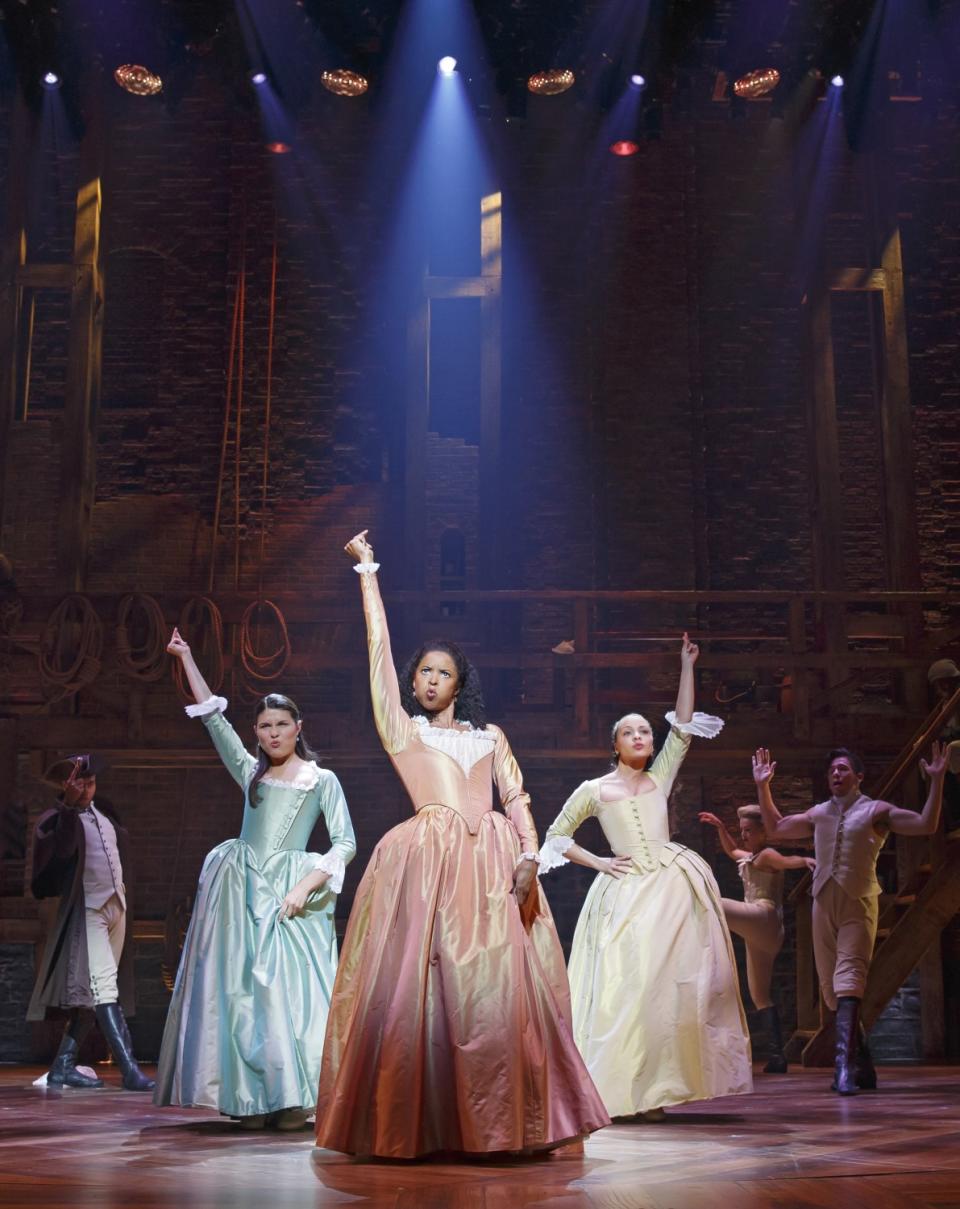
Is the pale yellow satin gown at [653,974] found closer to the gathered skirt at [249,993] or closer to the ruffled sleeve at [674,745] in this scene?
the ruffled sleeve at [674,745]

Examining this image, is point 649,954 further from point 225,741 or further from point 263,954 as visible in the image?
point 225,741

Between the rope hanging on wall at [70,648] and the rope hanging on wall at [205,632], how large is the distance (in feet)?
1.53

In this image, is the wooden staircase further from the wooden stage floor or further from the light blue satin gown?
the light blue satin gown

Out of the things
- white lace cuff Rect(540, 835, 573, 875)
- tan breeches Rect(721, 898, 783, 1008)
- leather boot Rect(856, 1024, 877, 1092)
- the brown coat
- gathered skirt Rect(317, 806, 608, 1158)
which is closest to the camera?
gathered skirt Rect(317, 806, 608, 1158)

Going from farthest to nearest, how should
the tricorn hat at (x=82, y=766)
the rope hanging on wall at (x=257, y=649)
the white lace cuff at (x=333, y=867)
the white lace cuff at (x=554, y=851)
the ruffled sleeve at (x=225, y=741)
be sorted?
the rope hanging on wall at (x=257, y=649)
the tricorn hat at (x=82, y=766)
the ruffled sleeve at (x=225, y=741)
the white lace cuff at (x=333, y=867)
the white lace cuff at (x=554, y=851)

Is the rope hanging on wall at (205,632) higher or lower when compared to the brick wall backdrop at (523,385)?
lower

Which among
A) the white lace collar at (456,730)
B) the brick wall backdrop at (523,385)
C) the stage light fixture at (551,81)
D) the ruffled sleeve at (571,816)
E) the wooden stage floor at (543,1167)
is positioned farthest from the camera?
the brick wall backdrop at (523,385)

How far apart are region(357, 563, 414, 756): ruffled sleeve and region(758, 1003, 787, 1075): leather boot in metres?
4.19

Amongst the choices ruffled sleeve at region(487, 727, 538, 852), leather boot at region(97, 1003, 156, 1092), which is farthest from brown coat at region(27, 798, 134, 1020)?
ruffled sleeve at region(487, 727, 538, 852)

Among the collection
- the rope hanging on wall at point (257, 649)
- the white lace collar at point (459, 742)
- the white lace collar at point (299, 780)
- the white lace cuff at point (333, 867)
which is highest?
the rope hanging on wall at point (257, 649)

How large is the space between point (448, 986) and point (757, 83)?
7.35m

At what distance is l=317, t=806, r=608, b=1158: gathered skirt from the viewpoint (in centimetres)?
341

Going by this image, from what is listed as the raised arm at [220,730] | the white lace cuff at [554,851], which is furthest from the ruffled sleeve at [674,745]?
the raised arm at [220,730]

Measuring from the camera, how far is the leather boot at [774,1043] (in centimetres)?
721
